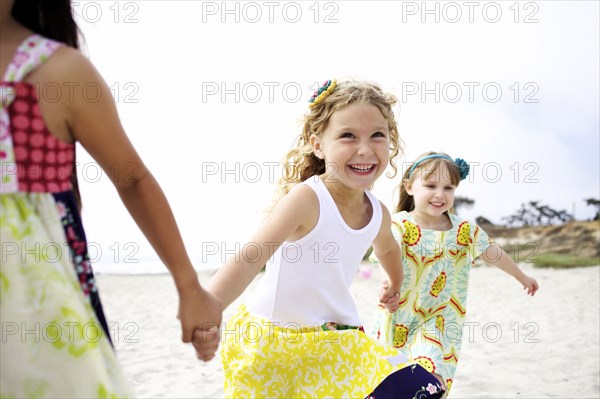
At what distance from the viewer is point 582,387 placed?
6.06 meters

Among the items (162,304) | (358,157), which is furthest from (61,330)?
(162,304)

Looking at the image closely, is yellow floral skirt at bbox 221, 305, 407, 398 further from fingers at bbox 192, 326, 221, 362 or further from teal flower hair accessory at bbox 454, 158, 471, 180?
teal flower hair accessory at bbox 454, 158, 471, 180

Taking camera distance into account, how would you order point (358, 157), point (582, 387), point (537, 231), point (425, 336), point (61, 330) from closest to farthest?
point (61, 330), point (358, 157), point (425, 336), point (582, 387), point (537, 231)

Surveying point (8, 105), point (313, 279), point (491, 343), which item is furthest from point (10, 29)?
point (491, 343)

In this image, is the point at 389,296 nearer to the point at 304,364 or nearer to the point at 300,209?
the point at 304,364

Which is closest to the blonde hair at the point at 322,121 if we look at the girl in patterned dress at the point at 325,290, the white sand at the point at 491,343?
the girl in patterned dress at the point at 325,290

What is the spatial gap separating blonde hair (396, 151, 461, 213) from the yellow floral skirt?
1848 millimetres

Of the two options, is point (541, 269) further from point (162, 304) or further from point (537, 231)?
point (162, 304)

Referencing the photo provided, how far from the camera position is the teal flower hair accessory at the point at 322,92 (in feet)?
10.2

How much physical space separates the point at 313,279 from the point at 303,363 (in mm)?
345

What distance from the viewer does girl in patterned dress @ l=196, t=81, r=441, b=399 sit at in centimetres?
261

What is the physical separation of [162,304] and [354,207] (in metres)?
10.1

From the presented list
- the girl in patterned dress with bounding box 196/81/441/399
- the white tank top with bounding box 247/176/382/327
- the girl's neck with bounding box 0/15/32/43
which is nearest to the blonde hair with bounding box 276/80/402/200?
the girl in patterned dress with bounding box 196/81/441/399

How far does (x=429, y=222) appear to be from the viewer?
14.0ft
